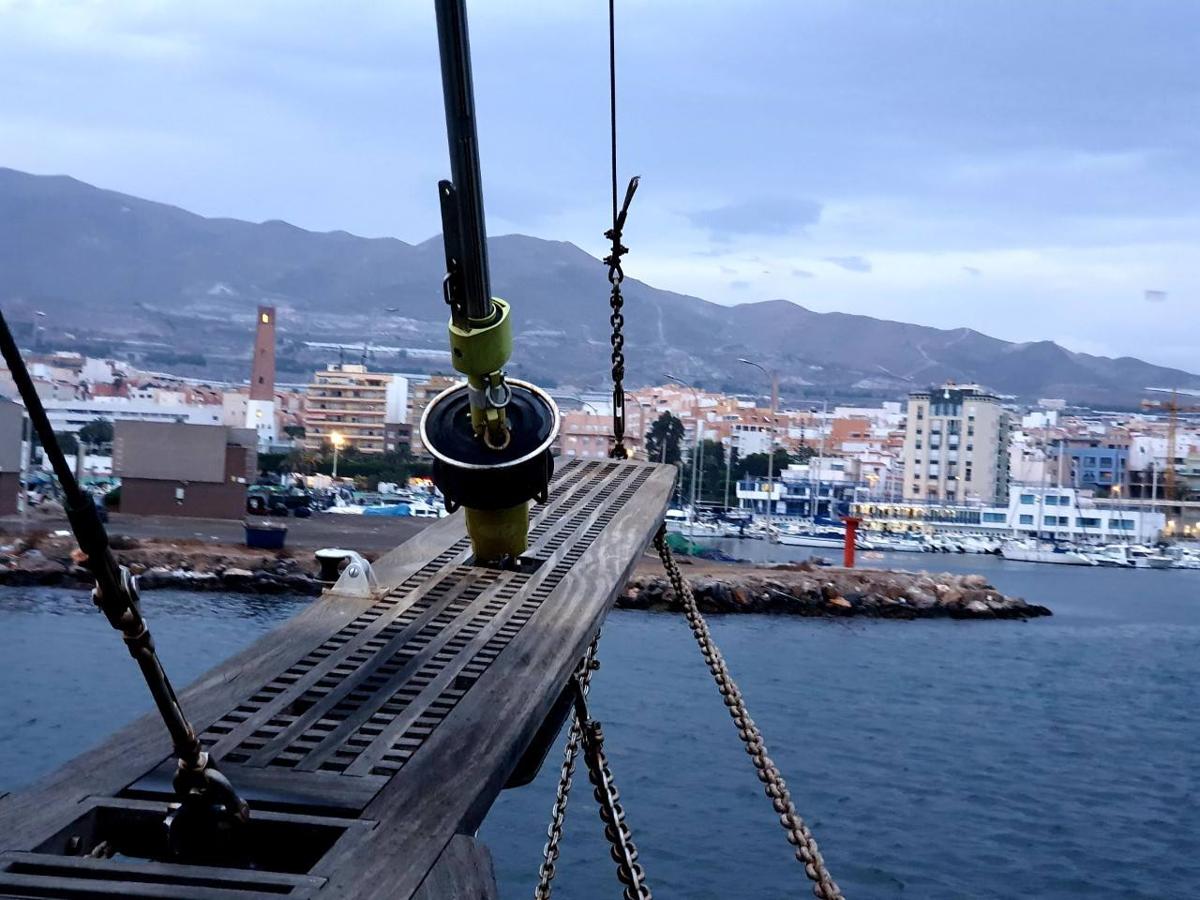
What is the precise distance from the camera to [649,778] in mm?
16781

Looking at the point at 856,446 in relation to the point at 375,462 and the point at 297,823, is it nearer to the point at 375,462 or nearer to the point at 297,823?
the point at 375,462

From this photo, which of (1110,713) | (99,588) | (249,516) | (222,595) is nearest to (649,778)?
(1110,713)

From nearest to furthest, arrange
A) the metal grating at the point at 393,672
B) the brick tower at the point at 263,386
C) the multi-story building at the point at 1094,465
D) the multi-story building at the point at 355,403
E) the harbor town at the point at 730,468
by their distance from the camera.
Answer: the metal grating at the point at 393,672 < the harbor town at the point at 730,468 < the brick tower at the point at 263,386 < the multi-story building at the point at 355,403 < the multi-story building at the point at 1094,465

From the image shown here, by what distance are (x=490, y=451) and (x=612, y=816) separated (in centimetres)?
160

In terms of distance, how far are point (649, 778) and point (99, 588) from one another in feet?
49.2

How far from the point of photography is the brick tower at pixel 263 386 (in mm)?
85125

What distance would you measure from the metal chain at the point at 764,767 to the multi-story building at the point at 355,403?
89.8 m

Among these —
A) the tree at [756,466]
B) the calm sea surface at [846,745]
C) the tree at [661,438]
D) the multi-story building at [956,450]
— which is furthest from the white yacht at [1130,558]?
→ the calm sea surface at [846,745]

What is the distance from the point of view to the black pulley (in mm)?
4727

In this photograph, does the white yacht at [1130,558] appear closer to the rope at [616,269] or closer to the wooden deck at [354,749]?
the rope at [616,269]

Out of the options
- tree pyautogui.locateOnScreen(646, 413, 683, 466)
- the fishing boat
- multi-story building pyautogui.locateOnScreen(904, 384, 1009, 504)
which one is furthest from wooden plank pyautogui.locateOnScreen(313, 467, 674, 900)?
multi-story building pyautogui.locateOnScreen(904, 384, 1009, 504)

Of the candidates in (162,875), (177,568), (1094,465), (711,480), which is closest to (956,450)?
(1094,465)

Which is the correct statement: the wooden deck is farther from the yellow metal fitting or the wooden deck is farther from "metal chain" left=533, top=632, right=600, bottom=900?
"metal chain" left=533, top=632, right=600, bottom=900

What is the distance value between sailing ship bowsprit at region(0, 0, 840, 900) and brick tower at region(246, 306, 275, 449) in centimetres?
7331
